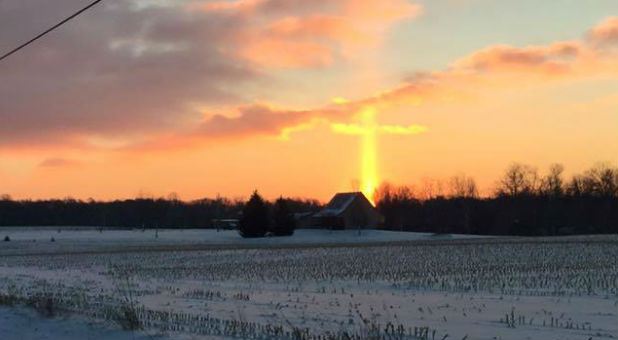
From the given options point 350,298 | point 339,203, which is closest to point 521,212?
point 339,203

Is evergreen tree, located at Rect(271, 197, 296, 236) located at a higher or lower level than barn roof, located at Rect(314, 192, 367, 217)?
lower

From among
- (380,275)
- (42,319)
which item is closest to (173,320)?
(42,319)

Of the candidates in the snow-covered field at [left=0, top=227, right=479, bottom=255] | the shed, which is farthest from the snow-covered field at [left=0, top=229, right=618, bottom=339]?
the shed

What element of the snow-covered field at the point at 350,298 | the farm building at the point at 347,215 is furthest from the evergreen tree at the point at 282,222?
the snow-covered field at the point at 350,298

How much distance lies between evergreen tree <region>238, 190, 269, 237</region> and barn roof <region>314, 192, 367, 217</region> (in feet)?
72.4

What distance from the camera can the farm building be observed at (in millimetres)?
112625

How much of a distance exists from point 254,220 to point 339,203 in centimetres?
2888

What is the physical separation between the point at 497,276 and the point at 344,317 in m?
13.9

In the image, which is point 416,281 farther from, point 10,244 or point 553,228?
point 553,228

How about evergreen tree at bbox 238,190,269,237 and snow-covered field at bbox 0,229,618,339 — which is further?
evergreen tree at bbox 238,190,269,237

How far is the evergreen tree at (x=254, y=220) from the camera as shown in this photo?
9319cm

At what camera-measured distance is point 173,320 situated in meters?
14.9

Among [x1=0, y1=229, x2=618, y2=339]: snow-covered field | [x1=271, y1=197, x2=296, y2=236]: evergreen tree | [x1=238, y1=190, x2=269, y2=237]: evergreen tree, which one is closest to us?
[x1=0, y1=229, x2=618, y2=339]: snow-covered field

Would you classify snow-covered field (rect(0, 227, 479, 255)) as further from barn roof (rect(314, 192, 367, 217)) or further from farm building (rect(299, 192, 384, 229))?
barn roof (rect(314, 192, 367, 217))
